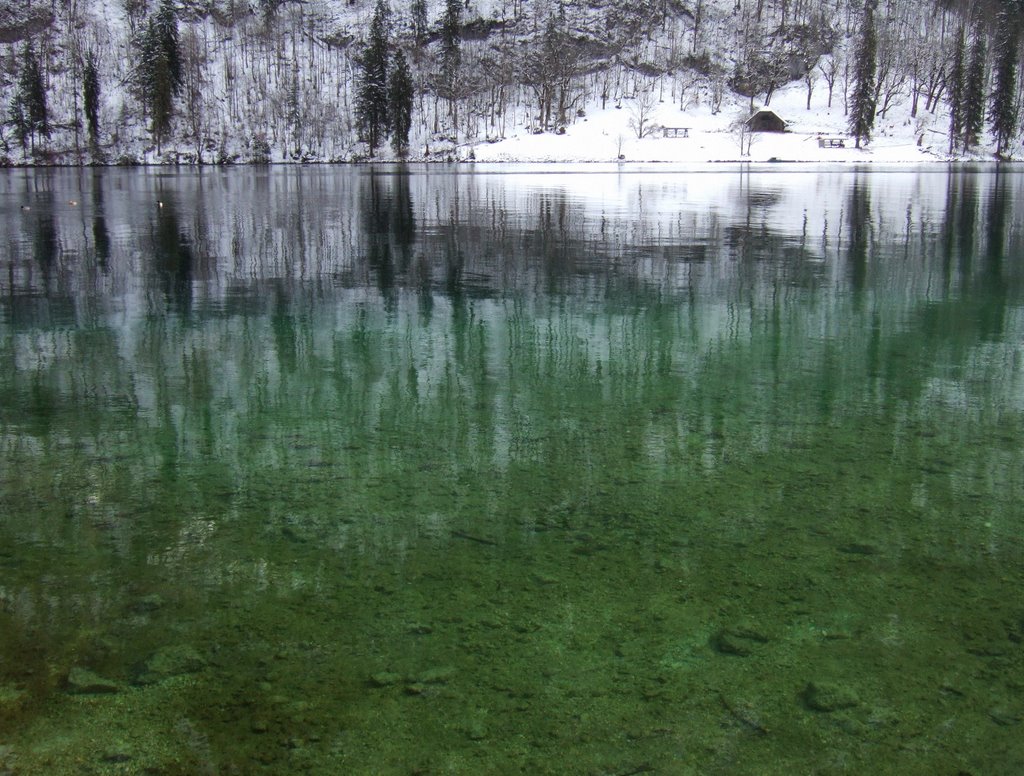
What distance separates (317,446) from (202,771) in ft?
11.6

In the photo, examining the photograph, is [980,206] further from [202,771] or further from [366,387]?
[202,771]

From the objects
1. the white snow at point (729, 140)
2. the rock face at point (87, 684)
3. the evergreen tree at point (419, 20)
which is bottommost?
the rock face at point (87, 684)

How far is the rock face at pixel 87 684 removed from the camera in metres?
3.64

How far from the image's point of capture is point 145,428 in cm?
702

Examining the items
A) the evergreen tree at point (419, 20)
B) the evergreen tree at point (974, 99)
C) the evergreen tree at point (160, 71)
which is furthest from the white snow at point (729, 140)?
the evergreen tree at point (419, 20)

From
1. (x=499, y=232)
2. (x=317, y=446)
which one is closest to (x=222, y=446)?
(x=317, y=446)

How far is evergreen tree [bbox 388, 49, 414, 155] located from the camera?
10656 cm

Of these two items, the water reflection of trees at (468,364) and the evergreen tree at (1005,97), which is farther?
the evergreen tree at (1005,97)

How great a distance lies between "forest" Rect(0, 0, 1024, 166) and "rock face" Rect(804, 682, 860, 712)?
10811 cm

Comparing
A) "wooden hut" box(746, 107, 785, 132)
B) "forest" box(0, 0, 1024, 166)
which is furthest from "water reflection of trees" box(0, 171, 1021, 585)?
"wooden hut" box(746, 107, 785, 132)

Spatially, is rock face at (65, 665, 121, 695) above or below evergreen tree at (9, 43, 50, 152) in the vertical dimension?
below

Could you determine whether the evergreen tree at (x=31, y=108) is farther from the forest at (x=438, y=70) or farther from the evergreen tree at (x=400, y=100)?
the evergreen tree at (x=400, y=100)

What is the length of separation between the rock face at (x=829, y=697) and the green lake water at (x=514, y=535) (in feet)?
0.04

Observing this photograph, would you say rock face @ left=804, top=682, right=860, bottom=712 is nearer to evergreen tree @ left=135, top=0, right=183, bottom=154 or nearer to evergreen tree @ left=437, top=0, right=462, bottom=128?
evergreen tree @ left=135, top=0, right=183, bottom=154
